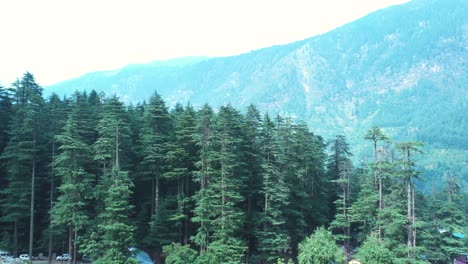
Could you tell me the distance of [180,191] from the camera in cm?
4453

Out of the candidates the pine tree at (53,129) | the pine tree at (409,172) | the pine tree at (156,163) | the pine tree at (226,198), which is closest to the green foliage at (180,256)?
the pine tree at (226,198)

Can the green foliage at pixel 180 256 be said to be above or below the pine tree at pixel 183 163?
below

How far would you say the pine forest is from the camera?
1449 inches

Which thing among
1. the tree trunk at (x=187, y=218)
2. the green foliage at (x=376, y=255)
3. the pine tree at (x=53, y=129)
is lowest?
the green foliage at (x=376, y=255)

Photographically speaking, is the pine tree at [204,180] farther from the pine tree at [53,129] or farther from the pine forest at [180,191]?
the pine tree at [53,129]

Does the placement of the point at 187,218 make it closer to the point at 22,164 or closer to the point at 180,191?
the point at 180,191

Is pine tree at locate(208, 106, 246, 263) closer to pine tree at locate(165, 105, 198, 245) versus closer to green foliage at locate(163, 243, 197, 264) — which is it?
green foliage at locate(163, 243, 197, 264)

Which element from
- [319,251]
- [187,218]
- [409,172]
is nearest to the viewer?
[319,251]

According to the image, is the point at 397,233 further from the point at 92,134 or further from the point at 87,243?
the point at 92,134

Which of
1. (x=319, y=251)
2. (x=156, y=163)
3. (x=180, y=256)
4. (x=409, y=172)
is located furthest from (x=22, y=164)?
(x=409, y=172)

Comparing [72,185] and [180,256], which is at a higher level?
[72,185]

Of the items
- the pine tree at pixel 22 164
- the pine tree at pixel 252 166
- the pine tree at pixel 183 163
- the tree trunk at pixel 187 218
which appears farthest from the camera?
the pine tree at pixel 252 166

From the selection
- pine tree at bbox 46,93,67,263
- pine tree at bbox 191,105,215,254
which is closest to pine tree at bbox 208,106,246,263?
pine tree at bbox 191,105,215,254

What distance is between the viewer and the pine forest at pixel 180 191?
3681 cm
